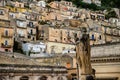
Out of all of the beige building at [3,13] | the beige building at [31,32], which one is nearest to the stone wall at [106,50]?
the beige building at [31,32]

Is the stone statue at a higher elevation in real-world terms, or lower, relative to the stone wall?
higher

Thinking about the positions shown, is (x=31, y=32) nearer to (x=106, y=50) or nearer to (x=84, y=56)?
(x=106, y=50)

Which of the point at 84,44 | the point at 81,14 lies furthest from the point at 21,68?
the point at 81,14

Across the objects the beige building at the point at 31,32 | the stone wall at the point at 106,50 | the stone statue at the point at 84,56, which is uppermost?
the stone statue at the point at 84,56

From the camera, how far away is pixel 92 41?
56531mm

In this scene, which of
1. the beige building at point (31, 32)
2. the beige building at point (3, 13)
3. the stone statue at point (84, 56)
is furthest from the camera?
the beige building at point (31, 32)

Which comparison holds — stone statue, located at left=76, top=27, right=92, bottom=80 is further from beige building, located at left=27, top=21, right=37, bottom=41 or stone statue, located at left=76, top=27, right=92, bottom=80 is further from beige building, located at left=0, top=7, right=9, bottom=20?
beige building, located at left=0, top=7, right=9, bottom=20

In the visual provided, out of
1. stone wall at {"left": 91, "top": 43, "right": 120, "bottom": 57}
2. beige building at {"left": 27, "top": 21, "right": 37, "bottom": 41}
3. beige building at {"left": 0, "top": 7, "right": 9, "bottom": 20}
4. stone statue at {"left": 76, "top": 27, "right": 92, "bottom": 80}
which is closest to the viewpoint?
stone statue at {"left": 76, "top": 27, "right": 92, "bottom": 80}

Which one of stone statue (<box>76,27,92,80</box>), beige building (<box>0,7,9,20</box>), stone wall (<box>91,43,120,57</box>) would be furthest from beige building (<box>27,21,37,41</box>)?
stone statue (<box>76,27,92,80</box>)

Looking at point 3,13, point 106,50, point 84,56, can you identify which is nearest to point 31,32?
point 3,13

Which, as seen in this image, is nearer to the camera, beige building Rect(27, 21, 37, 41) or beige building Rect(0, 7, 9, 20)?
beige building Rect(0, 7, 9, 20)

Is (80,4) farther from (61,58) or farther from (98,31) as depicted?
(61,58)

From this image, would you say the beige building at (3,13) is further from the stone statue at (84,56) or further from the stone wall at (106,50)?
the stone statue at (84,56)

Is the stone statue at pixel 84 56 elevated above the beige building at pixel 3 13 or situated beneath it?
elevated above
